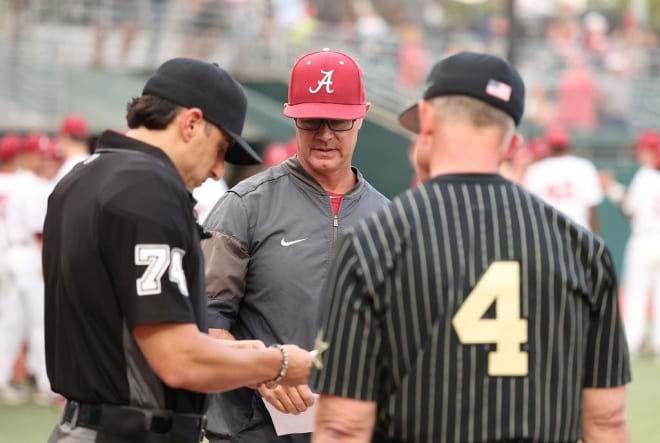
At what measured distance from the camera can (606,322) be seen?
11.1ft

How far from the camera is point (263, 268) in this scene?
14.9 ft

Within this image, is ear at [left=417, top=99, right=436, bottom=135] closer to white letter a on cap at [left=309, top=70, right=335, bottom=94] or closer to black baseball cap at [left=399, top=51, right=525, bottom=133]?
black baseball cap at [left=399, top=51, right=525, bottom=133]

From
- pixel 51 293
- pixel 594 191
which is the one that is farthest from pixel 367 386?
pixel 594 191

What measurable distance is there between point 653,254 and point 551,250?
11.3m

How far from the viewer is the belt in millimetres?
3609

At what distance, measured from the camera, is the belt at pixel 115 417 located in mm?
3609

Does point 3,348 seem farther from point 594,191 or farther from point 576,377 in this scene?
point 576,377

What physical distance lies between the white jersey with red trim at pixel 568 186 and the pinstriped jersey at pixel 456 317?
996cm

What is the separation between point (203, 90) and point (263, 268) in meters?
1.00

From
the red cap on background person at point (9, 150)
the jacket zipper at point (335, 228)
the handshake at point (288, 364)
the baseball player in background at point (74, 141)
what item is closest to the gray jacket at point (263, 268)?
the jacket zipper at point (335, 228)

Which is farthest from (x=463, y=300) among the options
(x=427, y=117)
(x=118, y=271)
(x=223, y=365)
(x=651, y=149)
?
(x=651, y=149)

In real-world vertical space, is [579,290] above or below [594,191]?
below

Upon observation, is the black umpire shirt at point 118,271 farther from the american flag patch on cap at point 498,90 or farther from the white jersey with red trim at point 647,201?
the white jersey with red trim at point 647,201

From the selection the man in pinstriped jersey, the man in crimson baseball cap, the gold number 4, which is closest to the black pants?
the man in pinstriped jersey
